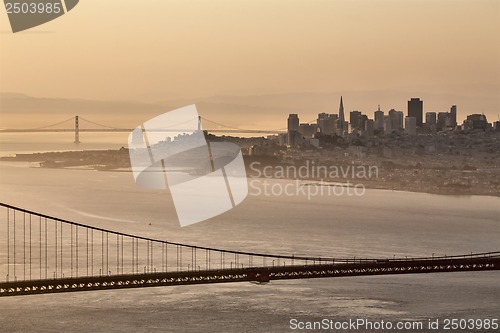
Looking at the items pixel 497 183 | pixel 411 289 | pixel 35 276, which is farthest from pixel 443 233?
pixel 497 183

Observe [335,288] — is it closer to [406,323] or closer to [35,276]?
[406,323]

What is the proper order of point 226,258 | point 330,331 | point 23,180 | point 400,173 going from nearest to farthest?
point 330,331 → point 226,258 → point 23,180 → point 400,173

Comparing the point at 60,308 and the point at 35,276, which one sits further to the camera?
the point at 35,276

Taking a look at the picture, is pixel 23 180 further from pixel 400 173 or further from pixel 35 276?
pixel 35 276

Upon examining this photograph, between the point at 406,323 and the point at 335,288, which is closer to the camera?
the point at 406,323

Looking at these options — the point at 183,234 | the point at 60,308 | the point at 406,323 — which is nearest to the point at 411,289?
the point at 406,323

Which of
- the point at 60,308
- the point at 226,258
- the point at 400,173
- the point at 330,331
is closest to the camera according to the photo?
the point at 330,331
